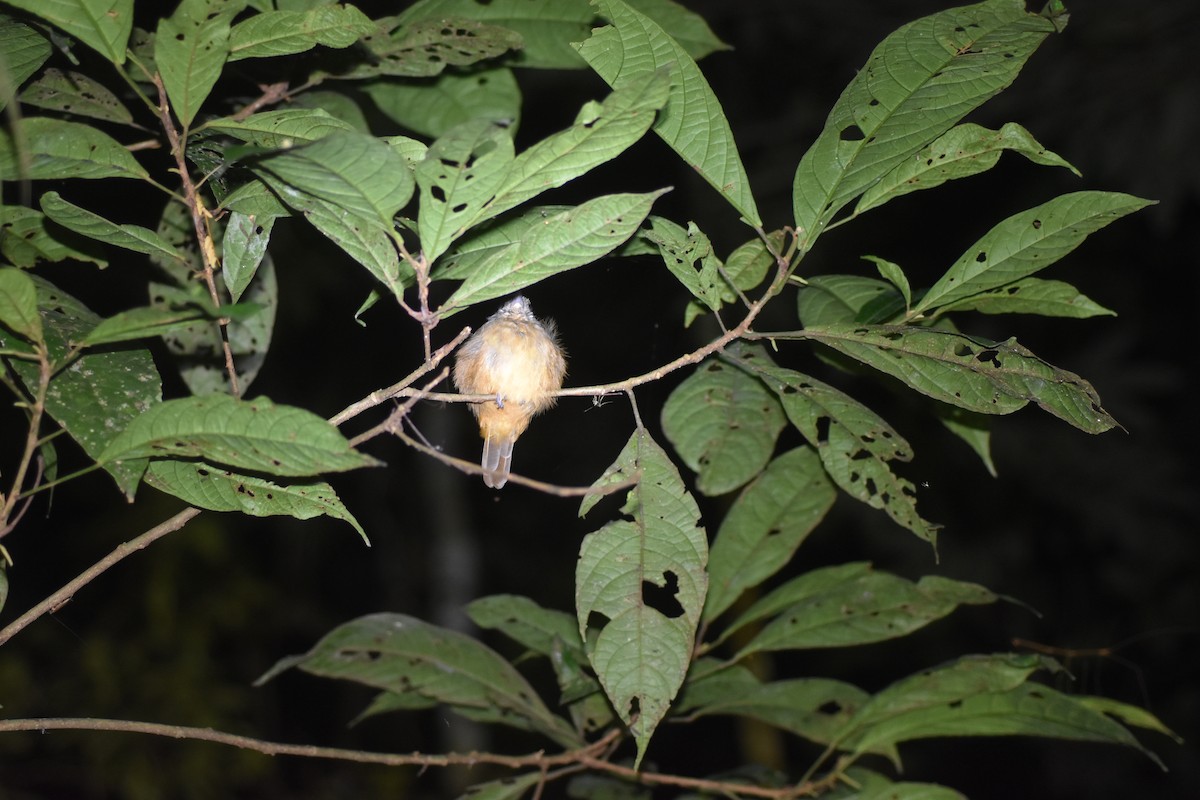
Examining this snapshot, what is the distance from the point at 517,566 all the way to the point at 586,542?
26.6 feet

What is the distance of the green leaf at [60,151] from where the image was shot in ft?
4.31

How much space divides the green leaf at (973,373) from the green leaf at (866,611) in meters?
0.58

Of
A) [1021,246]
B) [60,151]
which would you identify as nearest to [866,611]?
[1021,246]

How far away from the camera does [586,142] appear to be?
3.83ft

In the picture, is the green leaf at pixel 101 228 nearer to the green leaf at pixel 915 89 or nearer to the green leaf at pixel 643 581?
the green leaf at pixel 643 581

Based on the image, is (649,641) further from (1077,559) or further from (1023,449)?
(1077,559)

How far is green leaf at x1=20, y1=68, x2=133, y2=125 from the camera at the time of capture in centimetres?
164

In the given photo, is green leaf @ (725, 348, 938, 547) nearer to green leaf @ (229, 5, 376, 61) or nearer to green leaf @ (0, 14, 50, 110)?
Answer: green leaf @ (229, 5, 376, 61)

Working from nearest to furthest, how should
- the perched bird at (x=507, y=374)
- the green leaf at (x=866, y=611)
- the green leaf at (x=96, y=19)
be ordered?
the green leaf at (x=96, y=19), the green leaf at (x=866, y=611), the perched bird at (x=507, y=374)

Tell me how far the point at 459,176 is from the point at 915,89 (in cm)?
72

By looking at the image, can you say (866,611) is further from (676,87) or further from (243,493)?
(243,493)

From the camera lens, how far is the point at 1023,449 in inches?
241

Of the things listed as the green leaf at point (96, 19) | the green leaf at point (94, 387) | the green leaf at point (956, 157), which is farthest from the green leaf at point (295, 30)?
the green leaf at point (956, 157)

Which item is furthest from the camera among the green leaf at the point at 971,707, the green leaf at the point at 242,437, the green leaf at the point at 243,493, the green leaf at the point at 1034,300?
the green leaf at the point at 971,707
